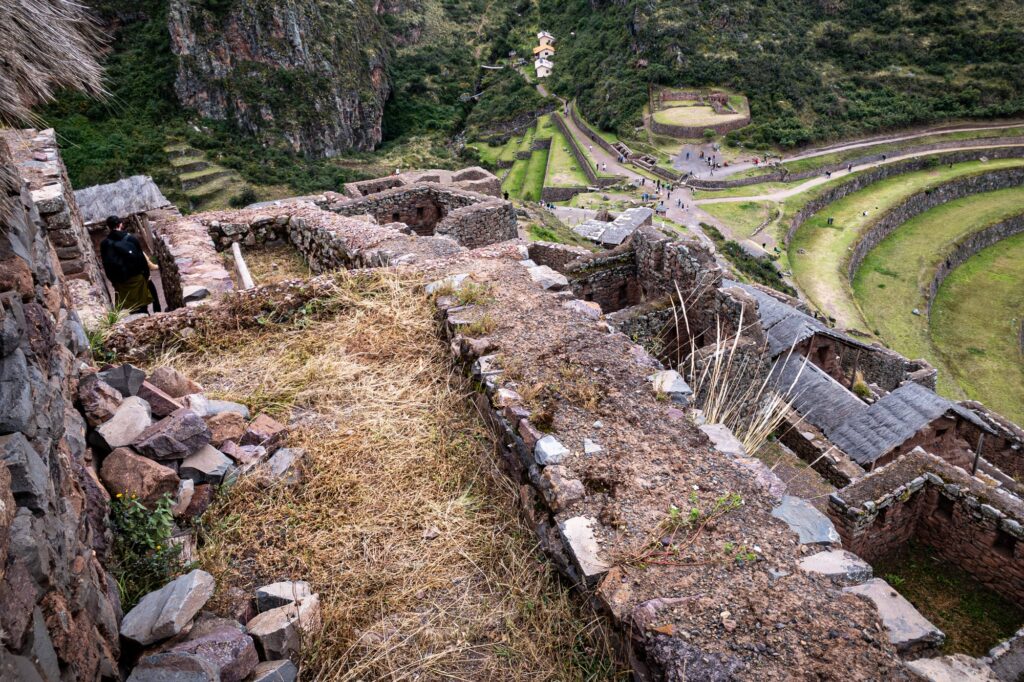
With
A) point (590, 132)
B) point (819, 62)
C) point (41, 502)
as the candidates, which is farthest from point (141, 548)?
point (819, 62)

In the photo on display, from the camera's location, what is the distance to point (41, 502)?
8.23ft

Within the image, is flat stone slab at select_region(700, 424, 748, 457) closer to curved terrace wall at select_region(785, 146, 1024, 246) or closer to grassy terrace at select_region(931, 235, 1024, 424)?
grassy terrace at select_region(931, 235, 1024, 424)

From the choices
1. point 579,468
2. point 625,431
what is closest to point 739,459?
point 625,431

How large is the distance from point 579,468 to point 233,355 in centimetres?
382

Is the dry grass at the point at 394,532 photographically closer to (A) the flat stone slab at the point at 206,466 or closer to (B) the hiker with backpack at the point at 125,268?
(A) the flat stone slab at the point at 206,466

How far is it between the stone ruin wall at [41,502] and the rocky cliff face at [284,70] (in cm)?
7311

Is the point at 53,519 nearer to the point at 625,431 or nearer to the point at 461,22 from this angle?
the point at 625,431

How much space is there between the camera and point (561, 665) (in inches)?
142

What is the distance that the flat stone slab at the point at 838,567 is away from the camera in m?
3.76

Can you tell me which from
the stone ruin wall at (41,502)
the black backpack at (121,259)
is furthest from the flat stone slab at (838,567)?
the black backpack at (121,259)

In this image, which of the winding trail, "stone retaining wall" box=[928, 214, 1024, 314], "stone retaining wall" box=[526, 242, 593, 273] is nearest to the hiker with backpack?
"stone retaining wall" box=[526, 242, 593, 273]

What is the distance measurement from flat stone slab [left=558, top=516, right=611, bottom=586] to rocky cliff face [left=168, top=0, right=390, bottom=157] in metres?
74.2

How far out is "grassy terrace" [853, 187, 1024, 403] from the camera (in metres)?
32.1

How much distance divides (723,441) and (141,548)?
4.01 metres
